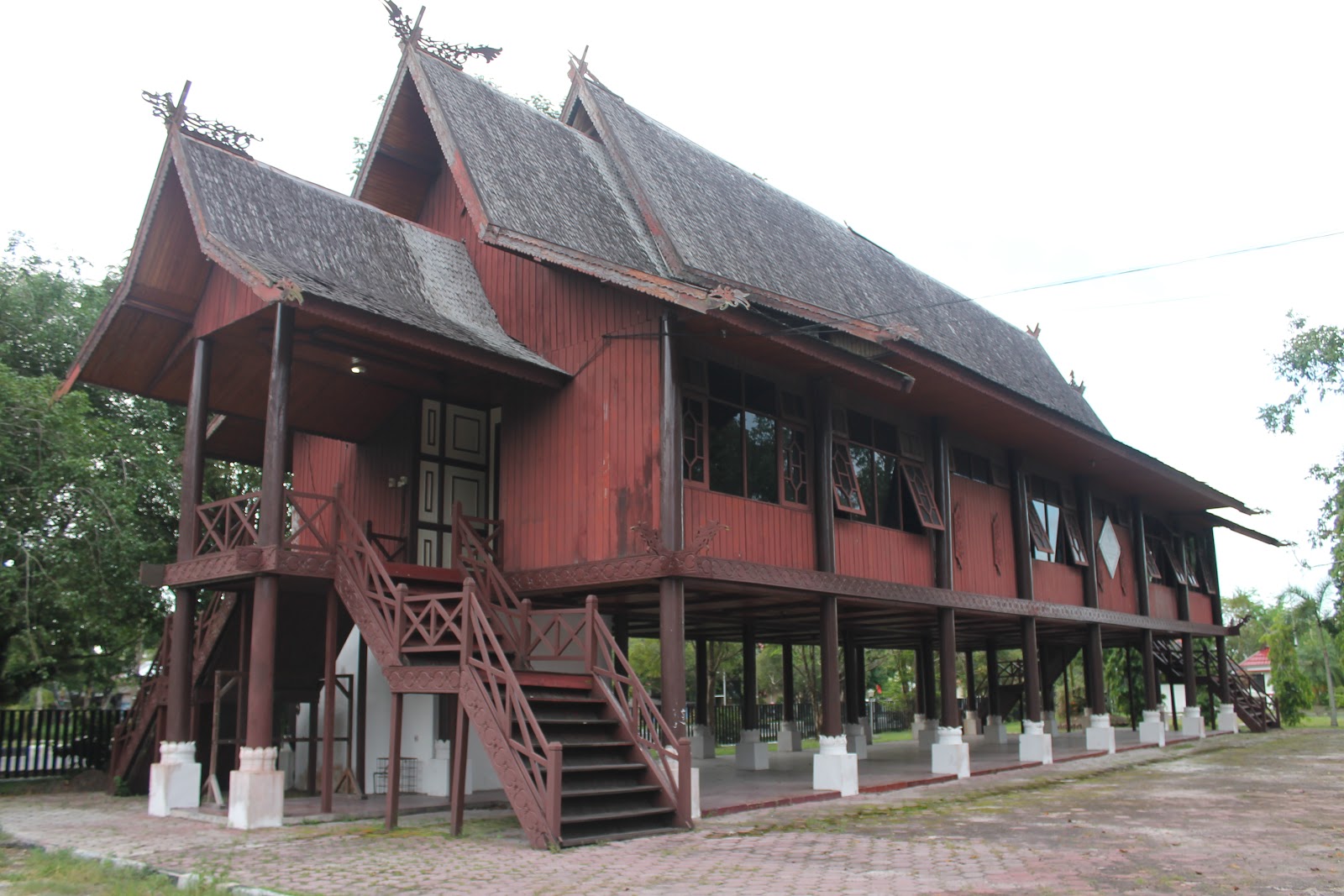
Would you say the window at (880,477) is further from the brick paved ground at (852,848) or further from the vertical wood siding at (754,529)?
the brick paved ground at (852,848)

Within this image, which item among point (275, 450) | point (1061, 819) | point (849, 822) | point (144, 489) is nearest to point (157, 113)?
point (275, 450)

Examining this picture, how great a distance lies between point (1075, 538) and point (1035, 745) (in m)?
4.71

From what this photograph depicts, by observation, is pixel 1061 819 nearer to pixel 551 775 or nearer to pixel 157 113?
pixel 551 775

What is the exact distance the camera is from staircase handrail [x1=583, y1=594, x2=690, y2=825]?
10719mm

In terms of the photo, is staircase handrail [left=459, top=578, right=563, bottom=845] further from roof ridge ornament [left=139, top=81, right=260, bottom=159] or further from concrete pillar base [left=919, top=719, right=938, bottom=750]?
concrete pillar base [left=919, top=719, right=938, bottom=750]

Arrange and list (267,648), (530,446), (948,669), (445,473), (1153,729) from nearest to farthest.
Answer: (267,648), (530,446), (445,473), (948,669), (1153,729)

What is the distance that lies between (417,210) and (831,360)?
25.0ft

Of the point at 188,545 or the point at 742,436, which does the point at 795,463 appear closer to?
the point at 742,436

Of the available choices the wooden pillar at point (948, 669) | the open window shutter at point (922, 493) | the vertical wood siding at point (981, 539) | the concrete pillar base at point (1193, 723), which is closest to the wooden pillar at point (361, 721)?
the open window shutter at point (922, 493)

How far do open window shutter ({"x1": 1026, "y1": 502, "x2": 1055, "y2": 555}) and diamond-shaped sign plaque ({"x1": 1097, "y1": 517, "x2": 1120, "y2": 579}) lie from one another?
9.16 ft

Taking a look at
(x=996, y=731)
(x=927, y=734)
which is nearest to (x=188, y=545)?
(x=927, y=734)

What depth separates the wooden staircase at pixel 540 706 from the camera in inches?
387

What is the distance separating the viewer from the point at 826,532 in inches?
573

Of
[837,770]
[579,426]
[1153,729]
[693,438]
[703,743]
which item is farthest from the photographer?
[1153,729]
